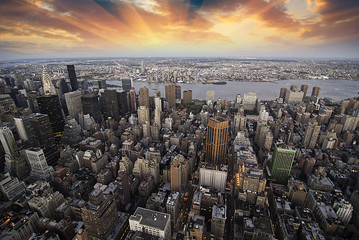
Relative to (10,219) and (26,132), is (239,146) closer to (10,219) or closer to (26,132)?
(10,219)

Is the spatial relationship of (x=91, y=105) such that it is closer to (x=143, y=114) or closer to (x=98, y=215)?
(x=143, y=114)

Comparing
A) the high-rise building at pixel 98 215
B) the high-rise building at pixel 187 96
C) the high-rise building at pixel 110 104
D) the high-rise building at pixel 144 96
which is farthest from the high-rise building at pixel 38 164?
the high-rise building at pixel 187 96

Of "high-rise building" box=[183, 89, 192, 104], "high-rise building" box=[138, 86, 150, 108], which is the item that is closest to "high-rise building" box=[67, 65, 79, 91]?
"high-rise building" box=[138, 86, 150, 108]

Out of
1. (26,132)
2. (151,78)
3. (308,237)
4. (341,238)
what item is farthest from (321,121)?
(151,78)

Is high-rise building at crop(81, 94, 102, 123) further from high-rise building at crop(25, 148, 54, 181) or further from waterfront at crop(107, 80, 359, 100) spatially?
waterfront at crop(107, 80, 359, 100)

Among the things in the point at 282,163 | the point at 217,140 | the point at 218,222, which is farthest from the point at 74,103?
the point at 282,163
